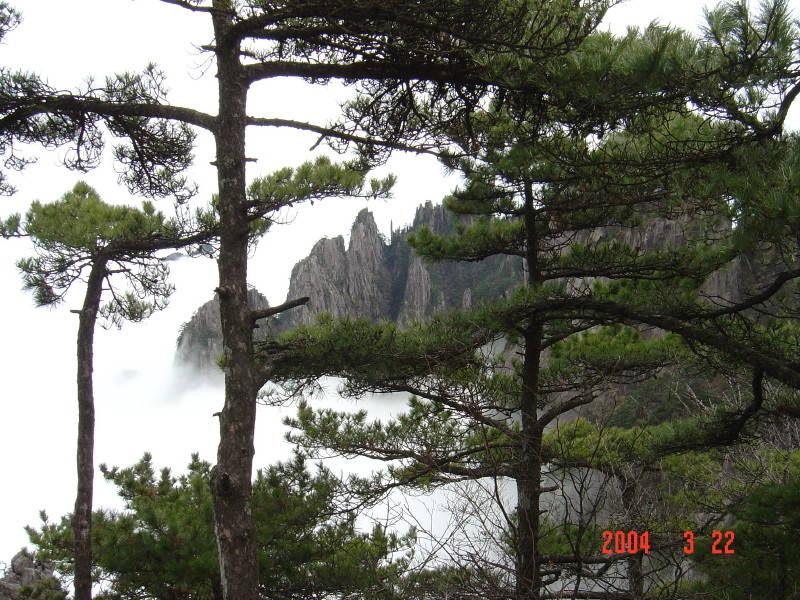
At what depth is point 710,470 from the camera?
777 cm

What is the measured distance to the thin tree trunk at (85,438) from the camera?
16.9ft

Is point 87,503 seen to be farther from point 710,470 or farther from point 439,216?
point 439,216

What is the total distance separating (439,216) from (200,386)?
36041mm

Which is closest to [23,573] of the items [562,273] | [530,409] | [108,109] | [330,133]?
[108,109]

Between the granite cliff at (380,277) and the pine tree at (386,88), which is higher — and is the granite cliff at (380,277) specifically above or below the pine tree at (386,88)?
above

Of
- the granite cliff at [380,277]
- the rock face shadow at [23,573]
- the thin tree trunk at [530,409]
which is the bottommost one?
the rock face shadow at [23,573]

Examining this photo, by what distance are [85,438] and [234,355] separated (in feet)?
9.74

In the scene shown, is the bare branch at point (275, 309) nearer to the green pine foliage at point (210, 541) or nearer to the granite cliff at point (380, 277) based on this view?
the green pine foliage at point (210, 541)

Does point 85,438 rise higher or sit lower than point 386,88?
lower

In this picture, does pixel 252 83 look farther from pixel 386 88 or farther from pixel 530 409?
pixel 530 409

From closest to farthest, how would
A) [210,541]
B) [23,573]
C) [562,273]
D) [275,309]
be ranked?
[275,309] < [210,541] < [562,273] < [23,573]
